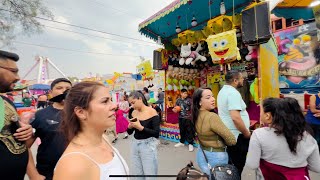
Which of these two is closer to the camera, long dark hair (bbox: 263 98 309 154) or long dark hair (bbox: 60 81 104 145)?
long dark hair (bbox: 60 81 104 145)

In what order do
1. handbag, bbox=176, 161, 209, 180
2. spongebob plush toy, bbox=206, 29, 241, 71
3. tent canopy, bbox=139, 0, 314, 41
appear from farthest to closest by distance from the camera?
tent canopy, bbox=139, 0, 314, 41 < spongebob plush toy, bbox=206, 29, 241, 71 < handbag, bbox=176, 161, 209, 180

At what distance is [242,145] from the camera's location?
282 cm

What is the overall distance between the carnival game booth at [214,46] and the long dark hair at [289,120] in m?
2.80

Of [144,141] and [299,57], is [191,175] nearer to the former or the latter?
[144,141]

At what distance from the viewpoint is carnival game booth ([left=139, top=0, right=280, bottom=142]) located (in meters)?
4.64

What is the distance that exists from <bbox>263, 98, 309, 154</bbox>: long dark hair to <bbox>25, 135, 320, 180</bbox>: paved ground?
7.61 feet

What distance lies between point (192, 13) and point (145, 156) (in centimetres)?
518

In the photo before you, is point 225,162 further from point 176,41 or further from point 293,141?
point 176,41

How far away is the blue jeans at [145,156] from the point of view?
2797 mm

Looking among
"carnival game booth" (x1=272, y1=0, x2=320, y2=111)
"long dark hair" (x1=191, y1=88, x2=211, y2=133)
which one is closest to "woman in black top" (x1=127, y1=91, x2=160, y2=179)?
"long dark hair" (x1=191, y1=88, x2=211, y2=133)

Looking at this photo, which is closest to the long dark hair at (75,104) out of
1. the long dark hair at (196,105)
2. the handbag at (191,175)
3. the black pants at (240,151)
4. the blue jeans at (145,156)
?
the handbag at (191,175)

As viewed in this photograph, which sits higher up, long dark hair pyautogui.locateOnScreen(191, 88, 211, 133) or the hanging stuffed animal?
the hanging stuffed animal

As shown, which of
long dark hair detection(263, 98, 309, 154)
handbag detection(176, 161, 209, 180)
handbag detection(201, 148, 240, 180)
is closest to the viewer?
handbag detection(176, 161, 209, 180)

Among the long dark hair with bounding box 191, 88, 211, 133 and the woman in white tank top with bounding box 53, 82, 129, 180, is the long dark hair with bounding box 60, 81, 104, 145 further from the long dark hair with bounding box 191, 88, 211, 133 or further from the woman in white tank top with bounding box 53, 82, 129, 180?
the long dark hair with bounding box 191, 88, 211, 133
